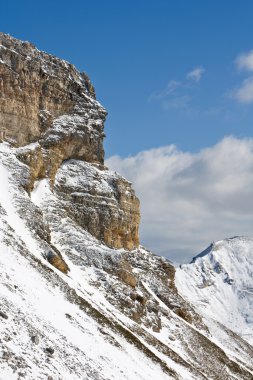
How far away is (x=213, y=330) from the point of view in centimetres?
9444

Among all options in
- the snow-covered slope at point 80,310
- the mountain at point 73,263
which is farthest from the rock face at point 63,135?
the snow-covered slope at point 80,310

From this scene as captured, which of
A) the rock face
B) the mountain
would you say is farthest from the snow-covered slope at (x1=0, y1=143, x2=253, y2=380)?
the rock face

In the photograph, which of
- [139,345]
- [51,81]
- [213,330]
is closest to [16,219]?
[139,345]

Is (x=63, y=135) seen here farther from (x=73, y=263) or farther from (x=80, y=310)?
(x=80, y=310)

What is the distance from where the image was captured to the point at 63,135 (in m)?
82.5

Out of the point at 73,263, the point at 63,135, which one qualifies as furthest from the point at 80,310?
the point at 63,135

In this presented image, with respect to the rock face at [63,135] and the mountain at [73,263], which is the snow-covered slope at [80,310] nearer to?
the mountain at [73,263]

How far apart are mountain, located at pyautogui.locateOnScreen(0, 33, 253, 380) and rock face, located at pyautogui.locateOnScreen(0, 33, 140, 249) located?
177 millimetres

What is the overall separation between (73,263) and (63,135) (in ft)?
89.6

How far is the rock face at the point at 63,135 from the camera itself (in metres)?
76.3

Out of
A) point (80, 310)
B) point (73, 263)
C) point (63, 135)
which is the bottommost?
point (80, 310)

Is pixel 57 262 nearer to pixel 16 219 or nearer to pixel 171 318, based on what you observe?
pixel 16 219

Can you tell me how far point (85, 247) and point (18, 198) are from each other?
32.7 feet

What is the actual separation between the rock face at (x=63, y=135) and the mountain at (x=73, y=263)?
18 centimetres
